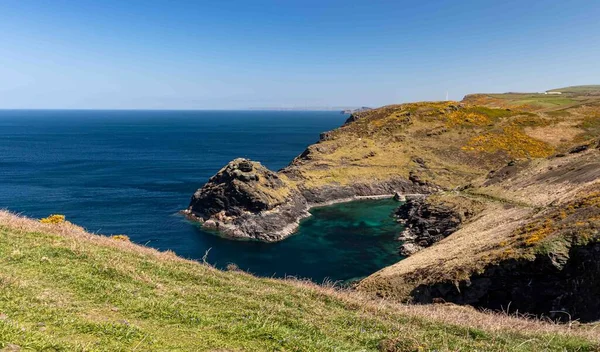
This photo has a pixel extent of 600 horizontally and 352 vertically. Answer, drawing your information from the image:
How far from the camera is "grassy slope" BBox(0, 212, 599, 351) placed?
11.0m

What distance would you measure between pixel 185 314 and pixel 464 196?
67.2 metres

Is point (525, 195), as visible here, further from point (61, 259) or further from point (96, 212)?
point (96, 212)

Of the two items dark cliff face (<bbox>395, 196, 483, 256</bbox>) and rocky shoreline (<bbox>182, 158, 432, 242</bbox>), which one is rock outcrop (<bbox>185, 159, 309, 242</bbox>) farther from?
dark cliff face (<bbox>395, 196, 483, 256</bbox>)

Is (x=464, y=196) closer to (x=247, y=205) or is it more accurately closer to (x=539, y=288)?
(x=247, y=205)

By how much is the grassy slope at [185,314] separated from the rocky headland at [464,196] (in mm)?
11472

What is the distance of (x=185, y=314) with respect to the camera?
1302cm

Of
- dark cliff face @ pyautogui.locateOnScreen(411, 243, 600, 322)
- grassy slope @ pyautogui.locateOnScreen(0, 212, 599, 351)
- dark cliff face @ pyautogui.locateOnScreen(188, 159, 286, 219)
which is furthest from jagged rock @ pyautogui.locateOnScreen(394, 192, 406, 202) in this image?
grassy slope @ pyautogui.locateOnScreen(0, 212, 599, 351)

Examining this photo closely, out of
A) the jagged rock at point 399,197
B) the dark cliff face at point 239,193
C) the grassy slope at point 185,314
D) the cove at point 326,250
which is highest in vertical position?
the grassy slope at point 185,314

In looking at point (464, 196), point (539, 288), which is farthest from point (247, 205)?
point (539, 288)

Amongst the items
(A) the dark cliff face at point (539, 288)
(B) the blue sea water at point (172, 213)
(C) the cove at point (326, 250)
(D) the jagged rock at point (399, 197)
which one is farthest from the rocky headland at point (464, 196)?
(B) the blue sea water at point (172, 213)

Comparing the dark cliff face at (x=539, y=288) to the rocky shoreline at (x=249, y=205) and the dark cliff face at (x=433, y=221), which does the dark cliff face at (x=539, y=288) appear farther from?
the rocky shoreline at (x=249, y=205)

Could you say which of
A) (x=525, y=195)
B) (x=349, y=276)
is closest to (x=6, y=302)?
(x=349, y=276)

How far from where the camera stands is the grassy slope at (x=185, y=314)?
35.9 ft

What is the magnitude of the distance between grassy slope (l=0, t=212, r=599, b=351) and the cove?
105 feet
